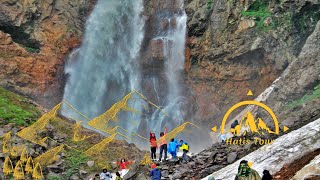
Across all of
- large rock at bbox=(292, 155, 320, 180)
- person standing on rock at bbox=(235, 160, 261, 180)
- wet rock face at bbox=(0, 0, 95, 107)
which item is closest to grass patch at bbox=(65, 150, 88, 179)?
person standing on rock at bbox=(235, 160, 261, 180)

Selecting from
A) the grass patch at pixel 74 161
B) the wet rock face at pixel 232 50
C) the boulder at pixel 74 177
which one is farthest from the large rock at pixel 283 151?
the wet rock face at pixel 232 50

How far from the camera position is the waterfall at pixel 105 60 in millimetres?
35688

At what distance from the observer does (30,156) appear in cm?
1994

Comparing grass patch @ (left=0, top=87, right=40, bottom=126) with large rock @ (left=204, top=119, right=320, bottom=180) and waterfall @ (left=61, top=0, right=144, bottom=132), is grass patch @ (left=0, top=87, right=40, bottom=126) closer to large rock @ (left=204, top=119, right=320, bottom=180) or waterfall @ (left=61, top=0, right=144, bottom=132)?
waterfall @ (left=61, top=0, right=144, bottom=132)

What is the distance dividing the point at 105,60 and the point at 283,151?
24.4 meters

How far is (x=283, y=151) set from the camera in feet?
50.8

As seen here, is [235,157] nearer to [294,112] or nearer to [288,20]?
[294,112]

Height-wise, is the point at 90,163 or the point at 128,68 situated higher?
the point at 128,68

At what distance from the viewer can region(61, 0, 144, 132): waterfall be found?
35.7m

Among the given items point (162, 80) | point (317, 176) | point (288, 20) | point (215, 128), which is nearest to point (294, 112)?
point (317, 176)

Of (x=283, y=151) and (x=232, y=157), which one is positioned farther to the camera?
(x=232, y=157)

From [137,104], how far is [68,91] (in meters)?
5.96

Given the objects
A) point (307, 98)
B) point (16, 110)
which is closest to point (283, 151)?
point (307, 98)

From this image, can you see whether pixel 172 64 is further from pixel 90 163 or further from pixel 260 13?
pixel 90 163
